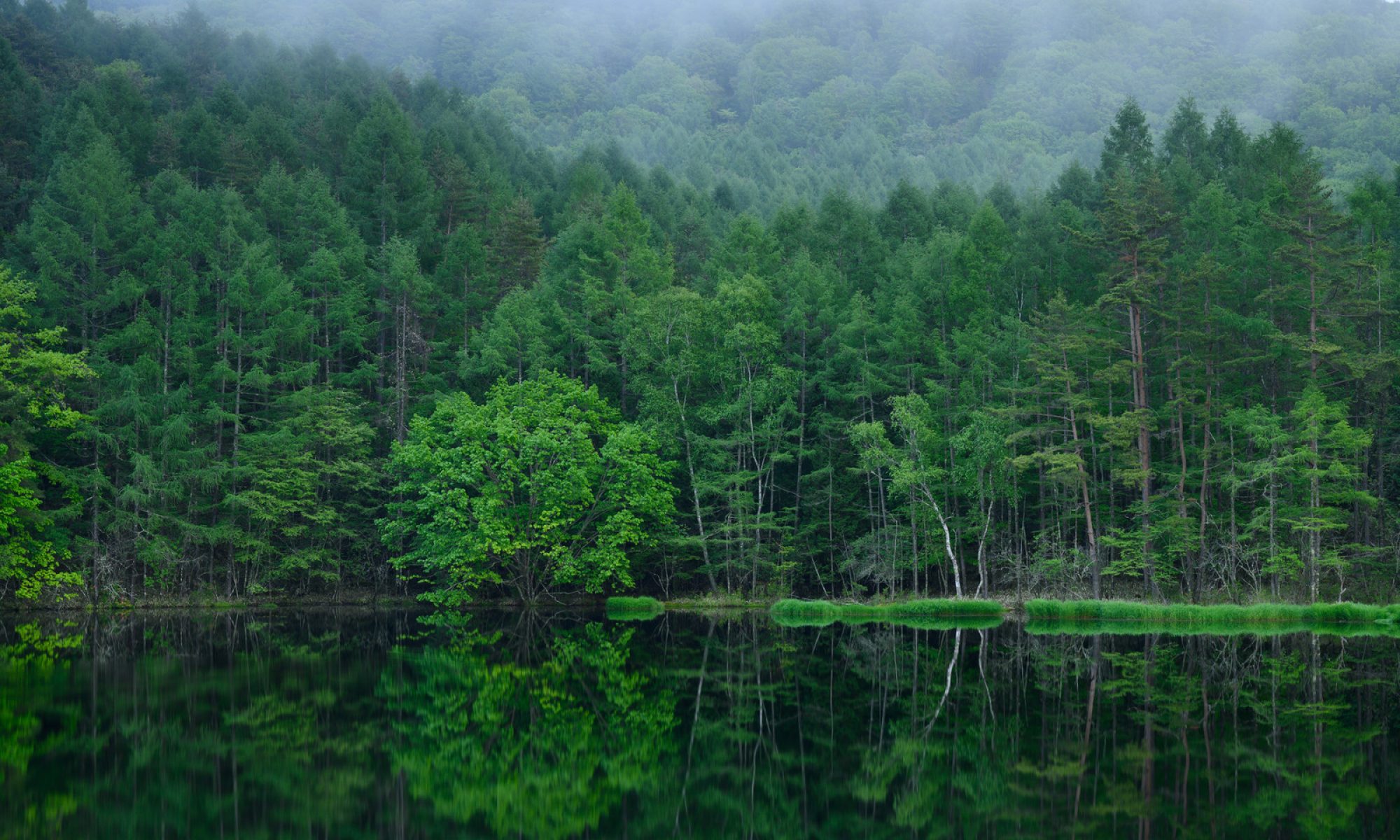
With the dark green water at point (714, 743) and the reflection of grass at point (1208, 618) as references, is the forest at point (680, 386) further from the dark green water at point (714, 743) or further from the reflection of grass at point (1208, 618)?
the dark green water at point (714, 743)

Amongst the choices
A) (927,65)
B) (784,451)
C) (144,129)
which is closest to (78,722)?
(784,451)

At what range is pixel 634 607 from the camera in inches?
1781

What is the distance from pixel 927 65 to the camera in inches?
5709

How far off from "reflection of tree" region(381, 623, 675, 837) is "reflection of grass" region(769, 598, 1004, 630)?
14119mm

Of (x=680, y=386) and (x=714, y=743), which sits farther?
(x=680, y=386)

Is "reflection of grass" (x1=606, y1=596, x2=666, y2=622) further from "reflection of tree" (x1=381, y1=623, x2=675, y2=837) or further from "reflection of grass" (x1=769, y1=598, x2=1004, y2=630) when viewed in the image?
"reflection of tree" (x1=381, y1=623, x2=675, y2=837)

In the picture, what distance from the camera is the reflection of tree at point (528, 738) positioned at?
45.6 ft

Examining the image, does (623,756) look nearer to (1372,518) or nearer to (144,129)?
(1372,518)

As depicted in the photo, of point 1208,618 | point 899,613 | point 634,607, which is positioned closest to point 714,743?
point 1208,618

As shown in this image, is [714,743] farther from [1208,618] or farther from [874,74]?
[874,74]

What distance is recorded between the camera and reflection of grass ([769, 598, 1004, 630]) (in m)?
38.9

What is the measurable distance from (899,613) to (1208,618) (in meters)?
9.93

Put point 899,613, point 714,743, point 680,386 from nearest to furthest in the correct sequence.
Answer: point 714,743
point 899,613
point 680,386

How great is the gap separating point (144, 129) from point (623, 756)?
6340cm
